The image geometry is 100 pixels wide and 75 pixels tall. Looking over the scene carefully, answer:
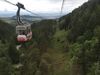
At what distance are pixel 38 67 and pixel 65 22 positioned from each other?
143ft

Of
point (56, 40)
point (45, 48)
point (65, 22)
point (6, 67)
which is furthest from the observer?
point (65, 22)

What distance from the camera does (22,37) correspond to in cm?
1549

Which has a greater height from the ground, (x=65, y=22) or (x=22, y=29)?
(x=22, y=29)

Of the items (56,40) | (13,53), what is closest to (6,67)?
(13,53)

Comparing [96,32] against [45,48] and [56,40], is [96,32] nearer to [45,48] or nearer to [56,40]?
[45,48]

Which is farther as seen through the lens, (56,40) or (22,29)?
(56,40)

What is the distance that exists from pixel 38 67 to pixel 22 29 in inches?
851

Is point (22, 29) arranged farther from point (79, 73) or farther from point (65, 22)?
point (65, 22)

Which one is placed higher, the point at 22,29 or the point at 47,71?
the point at 22,29

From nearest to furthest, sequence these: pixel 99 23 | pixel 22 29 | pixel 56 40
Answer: pixel 22 29 < pixel 99 23 < pixel 56 40

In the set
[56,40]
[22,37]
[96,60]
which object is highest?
[22,37]

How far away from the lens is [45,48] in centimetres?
5353

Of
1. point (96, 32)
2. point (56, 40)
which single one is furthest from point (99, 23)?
point (56, 40)

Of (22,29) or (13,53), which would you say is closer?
(22,29)
